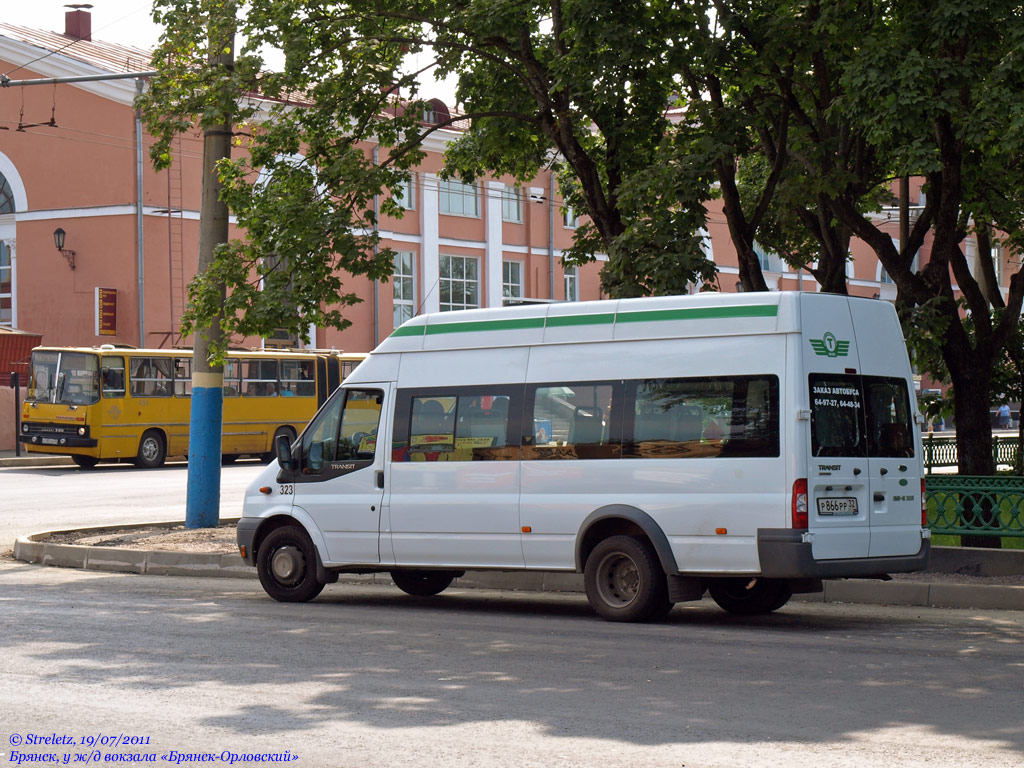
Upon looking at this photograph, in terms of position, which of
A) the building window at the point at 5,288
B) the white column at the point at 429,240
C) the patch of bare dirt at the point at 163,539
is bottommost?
the patch of bare dirt at the point at 163,539

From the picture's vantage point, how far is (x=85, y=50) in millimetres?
44094

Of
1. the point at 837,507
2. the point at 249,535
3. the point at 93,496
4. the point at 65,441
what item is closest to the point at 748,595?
the point at 837,507

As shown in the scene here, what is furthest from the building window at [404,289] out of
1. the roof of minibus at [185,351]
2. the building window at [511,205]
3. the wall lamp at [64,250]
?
the wall lamp at [64,250]

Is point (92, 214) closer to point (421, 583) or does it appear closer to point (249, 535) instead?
point (249, 535)

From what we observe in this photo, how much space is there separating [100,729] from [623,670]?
10.2ft

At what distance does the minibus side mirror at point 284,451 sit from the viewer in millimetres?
12414

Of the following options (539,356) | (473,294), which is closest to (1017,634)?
(539,356)

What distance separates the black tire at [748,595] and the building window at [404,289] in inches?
1421

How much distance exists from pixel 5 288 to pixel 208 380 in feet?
94.0

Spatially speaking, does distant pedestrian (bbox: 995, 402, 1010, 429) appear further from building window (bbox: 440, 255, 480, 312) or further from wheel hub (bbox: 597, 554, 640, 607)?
wheel hub (bbox: 597, 554, 640, 607)

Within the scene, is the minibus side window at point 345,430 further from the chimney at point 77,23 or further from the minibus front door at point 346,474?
the chimney at point 77,23

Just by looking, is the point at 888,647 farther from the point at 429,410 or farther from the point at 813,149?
the point at 813,149

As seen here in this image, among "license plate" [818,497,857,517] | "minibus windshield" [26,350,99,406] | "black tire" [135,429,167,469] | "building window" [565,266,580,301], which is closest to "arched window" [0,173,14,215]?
"minibus windshield" [26,350,99,406]

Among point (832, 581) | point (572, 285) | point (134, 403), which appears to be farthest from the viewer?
point (572, 285)
